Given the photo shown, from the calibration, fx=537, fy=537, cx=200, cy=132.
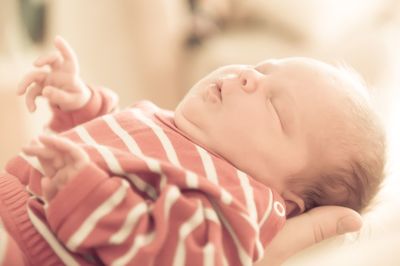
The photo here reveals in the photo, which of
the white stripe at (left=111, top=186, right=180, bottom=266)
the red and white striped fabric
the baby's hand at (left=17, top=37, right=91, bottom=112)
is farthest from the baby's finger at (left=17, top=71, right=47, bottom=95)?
the white stripe at (left=111, top=186, right=180, bottom=266)

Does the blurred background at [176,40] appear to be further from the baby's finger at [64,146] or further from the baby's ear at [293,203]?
A: the baby's finger at [64,146]

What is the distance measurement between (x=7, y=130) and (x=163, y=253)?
1014 mm

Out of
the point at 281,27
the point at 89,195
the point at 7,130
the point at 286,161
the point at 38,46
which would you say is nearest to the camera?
the point at 89,195

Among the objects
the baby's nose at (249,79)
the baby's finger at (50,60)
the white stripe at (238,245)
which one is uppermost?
the baby's finger at (50,60)

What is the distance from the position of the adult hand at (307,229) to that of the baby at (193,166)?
4cm

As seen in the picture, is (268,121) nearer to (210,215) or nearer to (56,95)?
(210,215)

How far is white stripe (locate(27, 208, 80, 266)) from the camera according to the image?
2.24ft

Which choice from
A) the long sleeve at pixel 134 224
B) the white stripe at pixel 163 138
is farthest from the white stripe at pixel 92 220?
the white stripe at pixel 163 138

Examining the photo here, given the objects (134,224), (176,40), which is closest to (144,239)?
(134,224)

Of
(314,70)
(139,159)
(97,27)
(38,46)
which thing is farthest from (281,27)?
(139,159)

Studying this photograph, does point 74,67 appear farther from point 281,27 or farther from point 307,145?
point 281,27

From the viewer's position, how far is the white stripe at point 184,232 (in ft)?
2.16

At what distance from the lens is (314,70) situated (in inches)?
33.4

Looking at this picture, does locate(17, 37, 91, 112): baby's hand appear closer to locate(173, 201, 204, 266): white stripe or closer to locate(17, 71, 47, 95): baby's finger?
locate(17, 71, 47, 95): baby's finger
